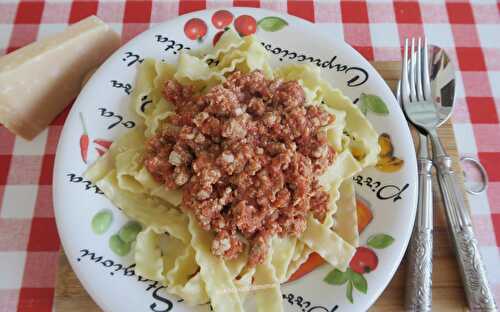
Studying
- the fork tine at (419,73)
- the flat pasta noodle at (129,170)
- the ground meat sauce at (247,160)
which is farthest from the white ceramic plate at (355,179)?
the fork tine at (419,73)

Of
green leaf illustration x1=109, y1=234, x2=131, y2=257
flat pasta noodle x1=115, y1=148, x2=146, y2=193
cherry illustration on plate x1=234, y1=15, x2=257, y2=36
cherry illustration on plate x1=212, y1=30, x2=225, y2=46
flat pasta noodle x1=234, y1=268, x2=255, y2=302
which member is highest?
cherry illustration on plate x1=234, y1=15, x2=257, y2=36

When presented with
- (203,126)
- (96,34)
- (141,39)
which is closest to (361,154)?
(203,126)

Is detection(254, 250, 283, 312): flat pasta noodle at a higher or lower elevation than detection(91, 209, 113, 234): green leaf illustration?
lower

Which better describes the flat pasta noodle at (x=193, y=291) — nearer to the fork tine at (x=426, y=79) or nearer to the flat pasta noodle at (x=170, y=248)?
the flat pasta noodle at (x=170, y=248)

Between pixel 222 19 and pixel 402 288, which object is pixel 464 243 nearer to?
pixel 402 288

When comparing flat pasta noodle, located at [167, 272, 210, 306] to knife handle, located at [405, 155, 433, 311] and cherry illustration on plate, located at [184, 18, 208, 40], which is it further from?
cherry illustration on plate, located at [184, 18, 208, 40]

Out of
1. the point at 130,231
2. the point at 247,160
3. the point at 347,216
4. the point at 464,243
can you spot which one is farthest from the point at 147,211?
the point at 464,243

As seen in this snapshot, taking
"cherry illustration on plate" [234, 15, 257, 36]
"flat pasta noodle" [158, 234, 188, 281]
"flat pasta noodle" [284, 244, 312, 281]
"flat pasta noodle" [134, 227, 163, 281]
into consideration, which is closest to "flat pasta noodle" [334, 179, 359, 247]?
"flat pasta noodle" [284, 244, 312, 281]
